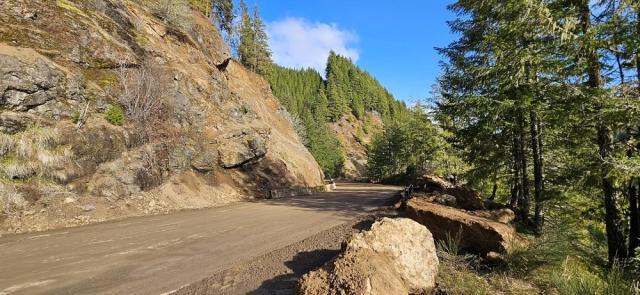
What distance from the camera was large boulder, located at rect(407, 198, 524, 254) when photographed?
696 centimetres

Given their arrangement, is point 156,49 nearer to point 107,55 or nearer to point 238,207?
point 107,55

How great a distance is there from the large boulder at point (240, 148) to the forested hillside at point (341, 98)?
192ft

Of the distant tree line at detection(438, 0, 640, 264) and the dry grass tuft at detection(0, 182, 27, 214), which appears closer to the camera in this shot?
the distant tree line at detection(438, 0, 640, 264)

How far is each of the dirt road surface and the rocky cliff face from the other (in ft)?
7.01

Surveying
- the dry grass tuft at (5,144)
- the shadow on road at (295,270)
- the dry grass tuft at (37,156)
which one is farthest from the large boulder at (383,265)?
the dry grass tuft at (5,144)

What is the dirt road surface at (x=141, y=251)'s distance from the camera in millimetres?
5941

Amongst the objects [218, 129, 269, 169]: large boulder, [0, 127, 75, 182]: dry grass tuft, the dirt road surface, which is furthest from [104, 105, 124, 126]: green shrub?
[218, 129, 269, 169]: large boulder

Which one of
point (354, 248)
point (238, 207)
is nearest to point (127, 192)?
point (238, 207)

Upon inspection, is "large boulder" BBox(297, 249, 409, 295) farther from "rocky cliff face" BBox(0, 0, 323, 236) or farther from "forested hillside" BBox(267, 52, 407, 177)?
"forested hillside" BBox(267, 52, 407, 177)

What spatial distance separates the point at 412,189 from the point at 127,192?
1408cm

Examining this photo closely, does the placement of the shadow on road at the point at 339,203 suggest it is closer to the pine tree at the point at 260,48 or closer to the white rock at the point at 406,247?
the white rock at the point at 406,247

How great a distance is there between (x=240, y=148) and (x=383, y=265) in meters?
17.7

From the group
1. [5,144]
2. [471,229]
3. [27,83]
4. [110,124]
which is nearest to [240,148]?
[110,124]

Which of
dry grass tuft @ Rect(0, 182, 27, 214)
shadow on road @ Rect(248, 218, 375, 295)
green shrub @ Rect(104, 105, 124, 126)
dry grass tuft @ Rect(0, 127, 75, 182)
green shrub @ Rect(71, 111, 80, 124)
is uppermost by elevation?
green shrub @ Rect(104, 105, 124, 126)
